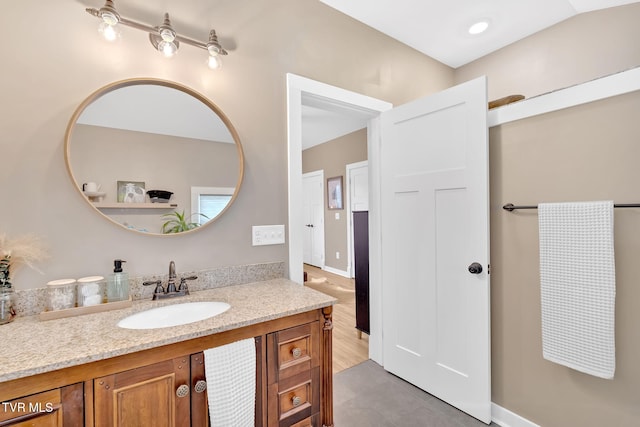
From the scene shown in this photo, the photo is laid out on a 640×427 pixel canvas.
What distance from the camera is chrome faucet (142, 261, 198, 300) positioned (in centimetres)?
136

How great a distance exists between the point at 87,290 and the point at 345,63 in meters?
2.01

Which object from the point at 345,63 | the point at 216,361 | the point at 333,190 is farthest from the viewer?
the point at 333,190

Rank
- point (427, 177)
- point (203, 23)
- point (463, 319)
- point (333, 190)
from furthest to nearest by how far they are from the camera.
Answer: point (333, 190) → point (427, 177) → point (463, 319) → point (203, 23)

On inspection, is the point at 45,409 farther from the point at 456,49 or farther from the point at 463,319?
the point at 456,49

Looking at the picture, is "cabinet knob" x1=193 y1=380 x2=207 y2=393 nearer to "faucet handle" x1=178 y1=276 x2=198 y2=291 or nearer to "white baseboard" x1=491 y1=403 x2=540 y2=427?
"faucet handle" x1=178 y1=276 x2=198 y2=291

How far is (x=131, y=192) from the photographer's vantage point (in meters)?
1.37

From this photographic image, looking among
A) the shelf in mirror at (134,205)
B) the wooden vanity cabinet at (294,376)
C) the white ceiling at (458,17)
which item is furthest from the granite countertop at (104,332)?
the white ceiling at (458,17)

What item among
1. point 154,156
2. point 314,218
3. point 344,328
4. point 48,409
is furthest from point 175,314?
point 314,218

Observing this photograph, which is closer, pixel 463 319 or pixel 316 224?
pixel 463 319

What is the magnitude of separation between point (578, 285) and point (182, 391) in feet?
5.71

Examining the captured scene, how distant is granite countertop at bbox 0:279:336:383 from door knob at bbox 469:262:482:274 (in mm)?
894

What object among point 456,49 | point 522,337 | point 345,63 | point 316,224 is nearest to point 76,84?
point 345,63

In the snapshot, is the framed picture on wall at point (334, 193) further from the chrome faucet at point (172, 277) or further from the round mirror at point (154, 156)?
the chrome faucet at point (172, 277)

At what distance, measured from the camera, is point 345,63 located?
2.09m
